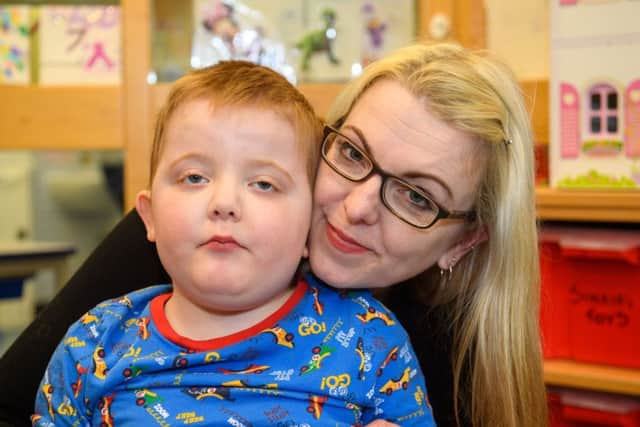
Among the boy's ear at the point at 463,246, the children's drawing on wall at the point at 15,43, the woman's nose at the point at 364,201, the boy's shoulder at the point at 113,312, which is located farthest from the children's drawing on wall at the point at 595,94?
the children's drawing on wall at the point at 15,43

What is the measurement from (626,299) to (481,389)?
91 centimetres

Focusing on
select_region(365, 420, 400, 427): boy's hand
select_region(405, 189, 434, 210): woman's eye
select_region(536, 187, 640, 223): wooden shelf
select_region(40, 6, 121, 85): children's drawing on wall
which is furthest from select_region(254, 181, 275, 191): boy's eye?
select_region(40, 6, 121, 85): children's drawing on wall

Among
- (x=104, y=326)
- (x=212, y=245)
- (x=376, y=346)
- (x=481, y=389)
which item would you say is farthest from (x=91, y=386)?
(x=481, y=389)

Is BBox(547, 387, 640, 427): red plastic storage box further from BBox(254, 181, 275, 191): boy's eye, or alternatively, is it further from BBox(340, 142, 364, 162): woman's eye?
BBox(254, 181, 275, 191): boy's eye

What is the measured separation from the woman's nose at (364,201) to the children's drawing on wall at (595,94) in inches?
41.3

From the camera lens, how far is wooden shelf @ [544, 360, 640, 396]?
6.74 ft

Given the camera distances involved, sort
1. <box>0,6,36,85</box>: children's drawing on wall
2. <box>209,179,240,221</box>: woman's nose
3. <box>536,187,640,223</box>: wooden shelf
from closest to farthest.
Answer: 1. <box>209,179,240,221</box>: woman's nose
2. <box>536,187,640,223</box>: wooden shelf
3. <box>0,6,36,85</box>: children's drawing on wall

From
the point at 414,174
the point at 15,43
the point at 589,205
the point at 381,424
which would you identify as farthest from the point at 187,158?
the point at 15,43

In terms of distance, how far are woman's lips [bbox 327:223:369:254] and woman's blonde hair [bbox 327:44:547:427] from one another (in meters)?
0.24

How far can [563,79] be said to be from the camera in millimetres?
2123

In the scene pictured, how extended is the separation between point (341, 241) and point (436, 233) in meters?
0.18

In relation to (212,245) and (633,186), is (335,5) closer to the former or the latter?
(633,186)

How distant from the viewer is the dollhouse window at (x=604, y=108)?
2.08 metres

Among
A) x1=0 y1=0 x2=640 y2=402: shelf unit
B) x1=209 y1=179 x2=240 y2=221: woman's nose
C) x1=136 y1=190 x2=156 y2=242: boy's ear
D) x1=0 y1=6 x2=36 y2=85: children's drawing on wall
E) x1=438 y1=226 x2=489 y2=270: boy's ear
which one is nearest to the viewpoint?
x1=209 y1=179 x2=240 y2=221: woman's nose
